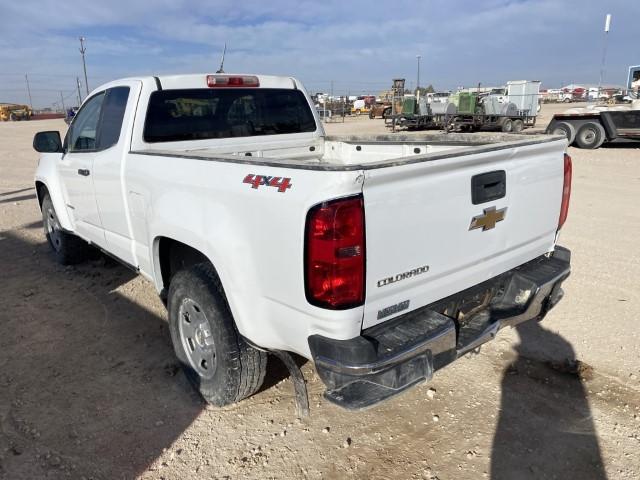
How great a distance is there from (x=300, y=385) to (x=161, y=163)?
5.27 feet

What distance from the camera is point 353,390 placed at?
2301 mm

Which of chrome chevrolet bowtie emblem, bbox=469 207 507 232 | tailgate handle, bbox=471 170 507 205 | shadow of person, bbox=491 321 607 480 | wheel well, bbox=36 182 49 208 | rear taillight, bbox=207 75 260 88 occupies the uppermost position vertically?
rear taillight, bbox=207 75 260 88

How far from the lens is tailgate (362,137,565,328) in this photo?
2.22 m

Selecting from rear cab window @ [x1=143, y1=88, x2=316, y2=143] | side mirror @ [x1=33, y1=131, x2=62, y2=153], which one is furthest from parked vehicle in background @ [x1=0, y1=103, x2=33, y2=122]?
rear cab window @ [x1=143, y1=88, x2=316, y2=143]

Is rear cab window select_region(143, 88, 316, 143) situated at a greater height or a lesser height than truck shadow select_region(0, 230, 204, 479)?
greater

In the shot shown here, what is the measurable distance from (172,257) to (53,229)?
3.15 metres

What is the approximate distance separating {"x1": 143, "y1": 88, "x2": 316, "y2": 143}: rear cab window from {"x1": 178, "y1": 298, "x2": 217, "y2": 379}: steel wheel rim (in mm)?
1384

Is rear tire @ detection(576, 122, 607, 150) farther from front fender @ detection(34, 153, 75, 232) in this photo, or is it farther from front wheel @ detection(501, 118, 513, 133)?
front fender @ detection(34, 153, 75, 232)

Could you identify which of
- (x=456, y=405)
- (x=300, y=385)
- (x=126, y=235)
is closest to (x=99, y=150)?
(x=126, y=235)

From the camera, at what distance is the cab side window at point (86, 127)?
4367 millimetres

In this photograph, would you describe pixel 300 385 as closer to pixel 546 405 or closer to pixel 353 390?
pixel 353 390

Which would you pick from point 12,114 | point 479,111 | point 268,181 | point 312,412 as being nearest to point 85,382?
point 312,412

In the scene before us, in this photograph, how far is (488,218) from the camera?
2.69 meters

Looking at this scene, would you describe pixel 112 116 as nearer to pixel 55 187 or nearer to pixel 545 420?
pixel 55 187
